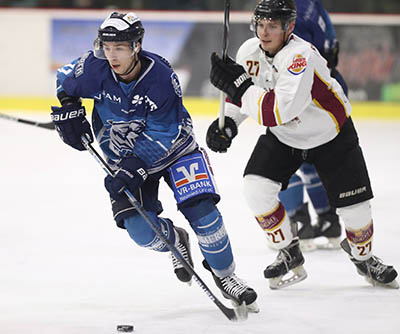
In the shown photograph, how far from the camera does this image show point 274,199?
3221mm

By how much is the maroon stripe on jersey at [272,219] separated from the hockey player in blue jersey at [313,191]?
70 centimetres

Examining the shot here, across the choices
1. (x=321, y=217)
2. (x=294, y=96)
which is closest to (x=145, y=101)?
(x=294, y=96)

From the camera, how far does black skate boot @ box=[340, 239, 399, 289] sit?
3209mm

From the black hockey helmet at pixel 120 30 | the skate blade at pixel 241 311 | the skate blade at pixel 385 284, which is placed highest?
the black hockey helmet at pixel 120 30

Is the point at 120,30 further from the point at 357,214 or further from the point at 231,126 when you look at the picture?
the point at 357,214

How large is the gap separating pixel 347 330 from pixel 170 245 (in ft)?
2.28

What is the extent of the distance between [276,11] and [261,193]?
2.43 feet

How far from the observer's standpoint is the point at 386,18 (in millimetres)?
8109

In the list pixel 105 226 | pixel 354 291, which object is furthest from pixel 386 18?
pixel 354 291

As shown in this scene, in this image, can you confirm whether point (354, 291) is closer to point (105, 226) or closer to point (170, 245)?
point (170, 245)

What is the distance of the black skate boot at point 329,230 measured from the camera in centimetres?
396

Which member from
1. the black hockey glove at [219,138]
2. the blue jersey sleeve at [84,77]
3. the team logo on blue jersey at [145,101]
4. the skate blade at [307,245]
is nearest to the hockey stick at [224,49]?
the black hockey glove at [219,138]

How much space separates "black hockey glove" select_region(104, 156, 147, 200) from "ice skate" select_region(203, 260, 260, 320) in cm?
49

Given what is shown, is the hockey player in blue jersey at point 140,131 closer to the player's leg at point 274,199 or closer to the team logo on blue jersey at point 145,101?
the team logo on blue jersey at point 145,101
